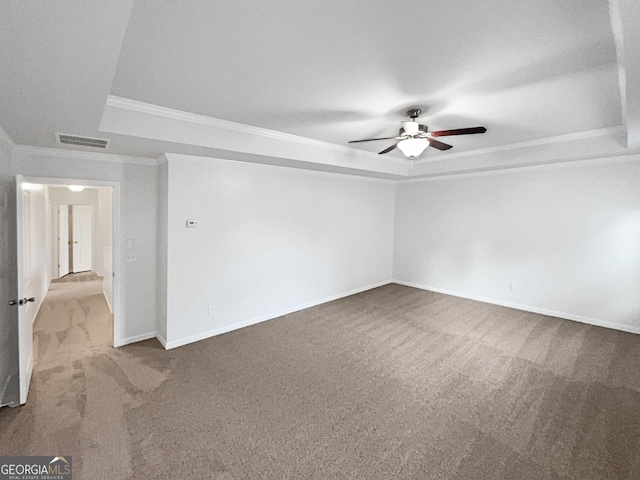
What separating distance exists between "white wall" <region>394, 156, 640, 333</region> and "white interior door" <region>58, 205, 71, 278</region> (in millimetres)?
8748

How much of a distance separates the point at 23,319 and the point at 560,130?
613cm

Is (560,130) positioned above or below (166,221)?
above

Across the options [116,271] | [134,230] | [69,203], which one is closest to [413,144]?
[134,230]

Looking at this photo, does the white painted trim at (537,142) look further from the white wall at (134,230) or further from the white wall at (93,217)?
the white wall at (93,217)

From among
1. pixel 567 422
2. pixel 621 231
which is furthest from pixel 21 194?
pixel 621 231

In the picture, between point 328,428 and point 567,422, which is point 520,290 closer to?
point 567,422

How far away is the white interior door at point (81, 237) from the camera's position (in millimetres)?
7945

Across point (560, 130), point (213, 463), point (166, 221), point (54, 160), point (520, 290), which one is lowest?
point (213, 463)

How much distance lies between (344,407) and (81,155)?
12.8ft

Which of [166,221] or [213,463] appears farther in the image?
[166,221]

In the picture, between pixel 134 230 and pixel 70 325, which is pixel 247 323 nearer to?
pixel 134 230

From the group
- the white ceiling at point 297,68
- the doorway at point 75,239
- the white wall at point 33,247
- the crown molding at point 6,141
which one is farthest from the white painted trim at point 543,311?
the doorway at point 75,239

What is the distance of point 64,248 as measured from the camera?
25.2 ft

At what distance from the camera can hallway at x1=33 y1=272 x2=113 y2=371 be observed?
11.4 feet
